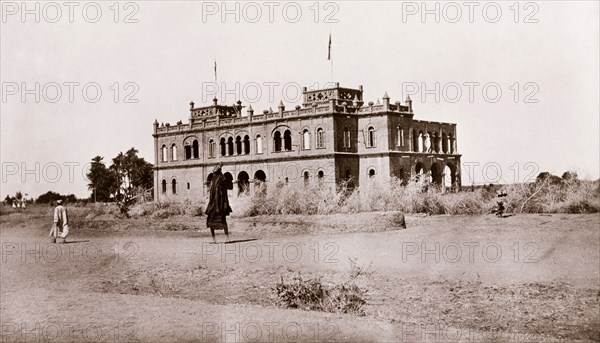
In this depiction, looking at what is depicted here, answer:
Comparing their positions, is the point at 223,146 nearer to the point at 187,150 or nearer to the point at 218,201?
the point at 187,150

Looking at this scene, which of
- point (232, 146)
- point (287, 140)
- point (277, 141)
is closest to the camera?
point (287, 140)

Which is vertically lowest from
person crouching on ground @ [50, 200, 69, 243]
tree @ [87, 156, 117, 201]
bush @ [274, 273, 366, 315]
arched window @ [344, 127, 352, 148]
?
bush @ [274, 273, 366, 315]

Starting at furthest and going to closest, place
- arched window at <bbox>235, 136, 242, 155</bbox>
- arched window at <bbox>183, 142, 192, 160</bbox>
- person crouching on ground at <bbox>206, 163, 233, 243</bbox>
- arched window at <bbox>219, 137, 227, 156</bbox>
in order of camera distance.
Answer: arched window at <bbox>183, 142, 192, 160</bbox>, arched window at <bbox>219, 137, 227, 156</bbox>, arched window at <bbox>235, 136, 242, 155</bbox>, person crouching on ground at <bbox>206, 163, 233, 243</bbox>

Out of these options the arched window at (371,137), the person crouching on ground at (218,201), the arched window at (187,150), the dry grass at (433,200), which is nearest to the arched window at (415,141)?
the arched window at (371,137)

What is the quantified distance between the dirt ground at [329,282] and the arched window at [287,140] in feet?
87.3

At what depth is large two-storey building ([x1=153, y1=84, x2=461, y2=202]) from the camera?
44.7 metres

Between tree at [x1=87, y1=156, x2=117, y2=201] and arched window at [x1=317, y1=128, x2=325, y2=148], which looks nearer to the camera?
arched window at [x1=317, y1=128, x2=325, y2=148]

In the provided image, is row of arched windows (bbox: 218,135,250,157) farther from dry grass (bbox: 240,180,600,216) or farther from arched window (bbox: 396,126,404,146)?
dry grass (bbox: 240,180,600,216)

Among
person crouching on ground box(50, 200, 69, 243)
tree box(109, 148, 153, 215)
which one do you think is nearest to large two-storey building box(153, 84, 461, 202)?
tree box(109, 148, 153, 215)

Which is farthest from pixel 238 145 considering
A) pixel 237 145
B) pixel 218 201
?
pixel 218 201

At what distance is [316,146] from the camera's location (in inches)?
1775

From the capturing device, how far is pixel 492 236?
16516 millimetres

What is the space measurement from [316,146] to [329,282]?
32.5 m

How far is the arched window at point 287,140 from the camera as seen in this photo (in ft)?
→ 154
